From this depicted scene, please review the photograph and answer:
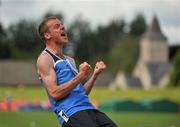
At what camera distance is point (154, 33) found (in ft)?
474

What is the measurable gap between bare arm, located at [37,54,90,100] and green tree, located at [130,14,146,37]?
150428 mm

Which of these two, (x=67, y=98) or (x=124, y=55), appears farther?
(x=124, y=55)

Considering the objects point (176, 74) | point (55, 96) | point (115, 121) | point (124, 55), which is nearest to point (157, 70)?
point (124, 55)

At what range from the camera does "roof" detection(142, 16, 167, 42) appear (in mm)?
143375

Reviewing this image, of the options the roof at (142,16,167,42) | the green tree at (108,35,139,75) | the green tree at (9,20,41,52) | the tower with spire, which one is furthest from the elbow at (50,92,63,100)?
the green tree at (108,35,139,75)

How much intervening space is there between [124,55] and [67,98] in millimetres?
144399

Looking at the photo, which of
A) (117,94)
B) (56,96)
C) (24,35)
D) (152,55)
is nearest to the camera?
(56,96)

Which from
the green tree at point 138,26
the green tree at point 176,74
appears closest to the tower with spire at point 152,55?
the green tree at point 138,26

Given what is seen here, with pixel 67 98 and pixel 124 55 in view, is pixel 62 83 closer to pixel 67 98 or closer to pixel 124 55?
pixel 67 98

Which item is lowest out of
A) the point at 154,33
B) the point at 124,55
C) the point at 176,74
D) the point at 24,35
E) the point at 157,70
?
the point at 124,55

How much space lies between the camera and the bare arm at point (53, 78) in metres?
6.41

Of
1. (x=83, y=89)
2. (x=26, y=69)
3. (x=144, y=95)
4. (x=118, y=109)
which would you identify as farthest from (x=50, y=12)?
(x=83, y=89)

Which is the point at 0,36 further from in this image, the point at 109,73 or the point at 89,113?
the point at 89,113

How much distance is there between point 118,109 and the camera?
48.8 metres
